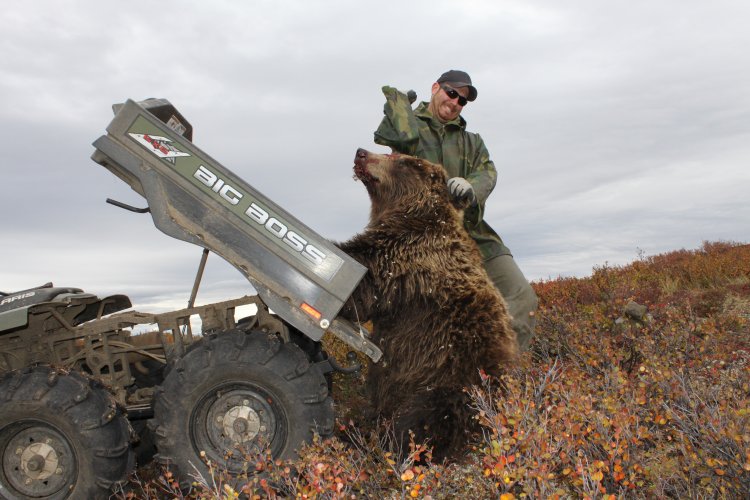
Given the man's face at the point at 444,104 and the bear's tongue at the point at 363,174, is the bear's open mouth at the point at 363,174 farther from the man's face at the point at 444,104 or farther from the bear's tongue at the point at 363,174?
the man's face at the point at 444,104

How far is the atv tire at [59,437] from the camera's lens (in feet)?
11.7

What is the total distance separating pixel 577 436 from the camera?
3.55 meters

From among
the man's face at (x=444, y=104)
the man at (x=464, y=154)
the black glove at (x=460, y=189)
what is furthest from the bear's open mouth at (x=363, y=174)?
the man's face at (x=444, y=104)

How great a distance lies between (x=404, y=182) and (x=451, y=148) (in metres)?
0.93

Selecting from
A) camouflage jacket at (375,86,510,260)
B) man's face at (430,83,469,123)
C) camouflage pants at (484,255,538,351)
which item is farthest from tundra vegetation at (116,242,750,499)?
man's face at (430,83,469,123)

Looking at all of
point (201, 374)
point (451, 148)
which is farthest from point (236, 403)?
point (451, 148)

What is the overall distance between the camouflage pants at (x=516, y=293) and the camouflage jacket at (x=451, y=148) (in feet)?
0.36

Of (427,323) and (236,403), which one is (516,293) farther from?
(236,403)

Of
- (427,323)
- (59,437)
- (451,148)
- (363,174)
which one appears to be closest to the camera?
(59,437)

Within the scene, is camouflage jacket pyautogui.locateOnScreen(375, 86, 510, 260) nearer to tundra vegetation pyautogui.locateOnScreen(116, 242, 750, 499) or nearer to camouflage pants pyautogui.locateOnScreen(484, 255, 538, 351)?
camouflage pants pyautogui.locateOnScreen(484, 255, 538, 351)

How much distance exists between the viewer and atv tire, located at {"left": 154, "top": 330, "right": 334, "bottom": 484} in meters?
3.58

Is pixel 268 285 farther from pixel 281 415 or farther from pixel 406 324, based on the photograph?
pixel 406 324

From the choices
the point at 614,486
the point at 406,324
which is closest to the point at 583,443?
the point at 614,486

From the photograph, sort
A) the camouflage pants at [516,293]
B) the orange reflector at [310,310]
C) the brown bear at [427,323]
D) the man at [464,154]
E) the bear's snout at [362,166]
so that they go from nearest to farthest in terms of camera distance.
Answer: the orange reflector at [310,310], the brown bear at [427,323], the bear's snout at [362,166], the man at [464,154], the camouflage pants at [516,293]
